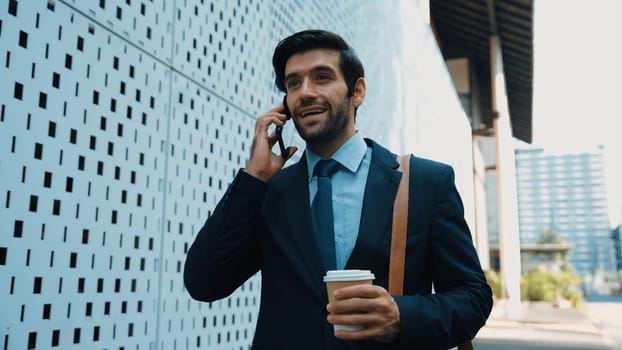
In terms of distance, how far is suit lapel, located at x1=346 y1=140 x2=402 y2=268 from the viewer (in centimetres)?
145

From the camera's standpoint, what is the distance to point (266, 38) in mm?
3818

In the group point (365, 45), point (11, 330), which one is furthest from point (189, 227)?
point (365, 45)

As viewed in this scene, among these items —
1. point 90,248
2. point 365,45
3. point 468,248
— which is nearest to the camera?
point 468,248

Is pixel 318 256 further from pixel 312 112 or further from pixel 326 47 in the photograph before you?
pixel 326 47

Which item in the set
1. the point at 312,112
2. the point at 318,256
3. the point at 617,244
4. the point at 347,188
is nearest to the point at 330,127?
the point at 312,112

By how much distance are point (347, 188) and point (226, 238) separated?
0.39 meters

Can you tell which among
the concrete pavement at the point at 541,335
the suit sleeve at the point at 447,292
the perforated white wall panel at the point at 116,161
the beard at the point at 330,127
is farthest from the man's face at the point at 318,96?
the concrete pavement at the point at 541,335

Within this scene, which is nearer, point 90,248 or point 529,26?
point 90,248

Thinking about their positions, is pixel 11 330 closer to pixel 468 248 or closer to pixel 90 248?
pixel 90 248

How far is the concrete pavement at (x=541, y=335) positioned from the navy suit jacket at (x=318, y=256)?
950cm

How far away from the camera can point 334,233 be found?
1551mm

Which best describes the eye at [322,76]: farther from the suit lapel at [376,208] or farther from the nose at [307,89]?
the suit lapel at [376,208]

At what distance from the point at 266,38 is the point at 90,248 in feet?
7.36

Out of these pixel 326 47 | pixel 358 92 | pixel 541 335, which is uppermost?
pixel 326 47
